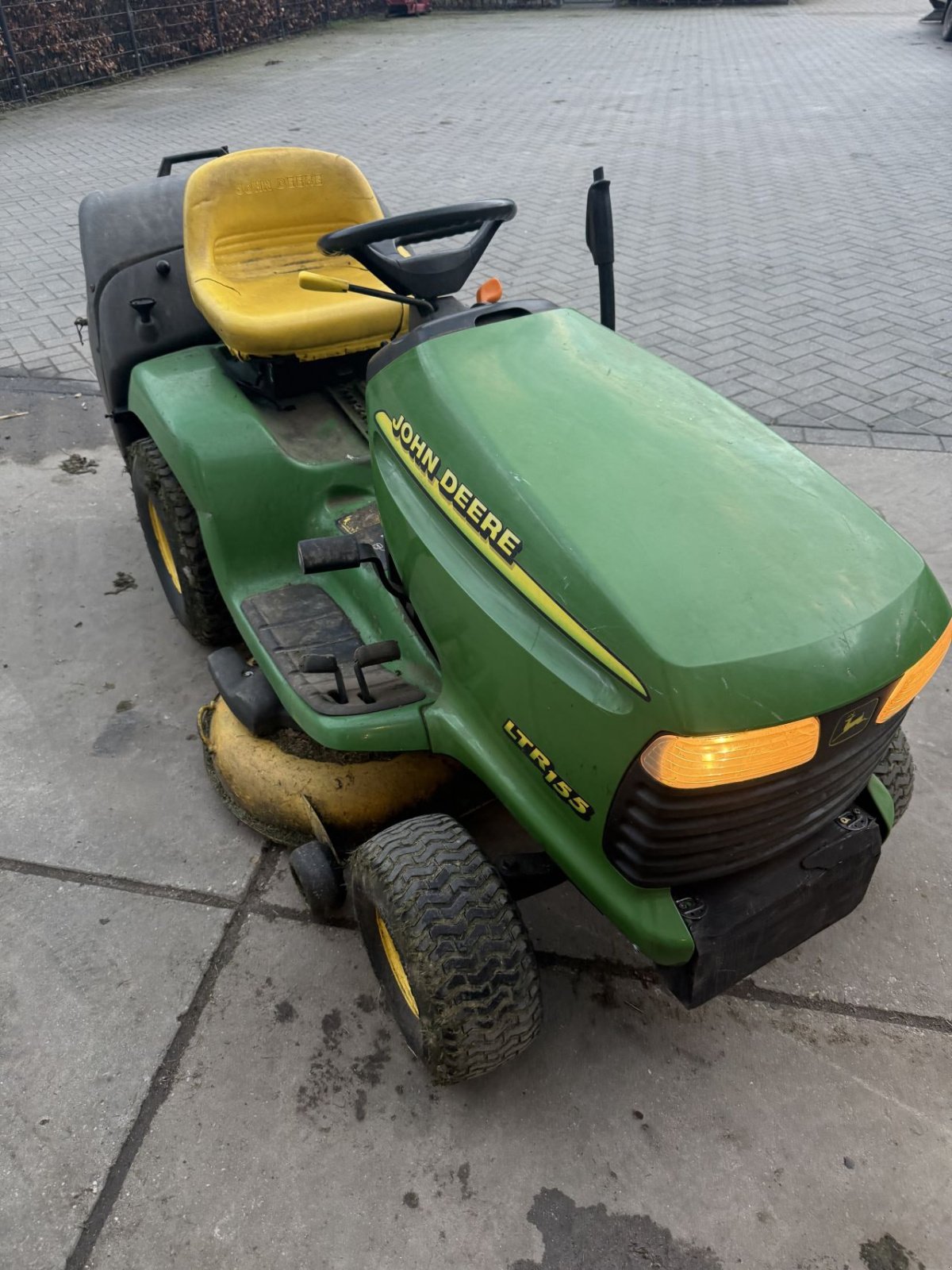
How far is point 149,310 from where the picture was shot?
9.46 ft

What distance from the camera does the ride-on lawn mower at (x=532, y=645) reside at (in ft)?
4.58

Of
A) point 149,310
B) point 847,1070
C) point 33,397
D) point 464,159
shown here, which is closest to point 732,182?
point 464,159

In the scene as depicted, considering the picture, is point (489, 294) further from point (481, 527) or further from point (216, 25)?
point (216, 25)

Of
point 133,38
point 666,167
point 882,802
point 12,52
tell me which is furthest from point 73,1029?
point 133,38

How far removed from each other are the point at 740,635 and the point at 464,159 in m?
7.96

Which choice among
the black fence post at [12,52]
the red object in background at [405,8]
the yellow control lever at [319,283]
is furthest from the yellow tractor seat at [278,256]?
the red object in background at [405,8]

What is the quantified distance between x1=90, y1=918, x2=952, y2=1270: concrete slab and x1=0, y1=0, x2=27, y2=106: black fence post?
461 inches

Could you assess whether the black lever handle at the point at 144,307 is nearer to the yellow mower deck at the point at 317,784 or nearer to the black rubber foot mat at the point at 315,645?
the black rubber foot mat at the point at 315,645

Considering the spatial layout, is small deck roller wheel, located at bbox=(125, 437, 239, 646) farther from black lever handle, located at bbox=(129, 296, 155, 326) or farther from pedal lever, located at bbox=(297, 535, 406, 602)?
pedal lever, located at bbox=(297, 535, 406, 602)

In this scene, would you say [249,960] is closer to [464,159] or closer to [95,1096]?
A: [95,1096]

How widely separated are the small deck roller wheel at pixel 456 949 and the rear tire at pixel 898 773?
0.86 metres

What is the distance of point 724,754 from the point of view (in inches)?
53.2

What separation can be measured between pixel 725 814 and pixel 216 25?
15.1 m

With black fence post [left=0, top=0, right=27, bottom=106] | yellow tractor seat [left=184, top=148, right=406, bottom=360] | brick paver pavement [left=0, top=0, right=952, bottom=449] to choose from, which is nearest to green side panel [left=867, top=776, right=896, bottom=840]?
yellow tractor seat [left=184, top=148, right=406, bottom=360]
